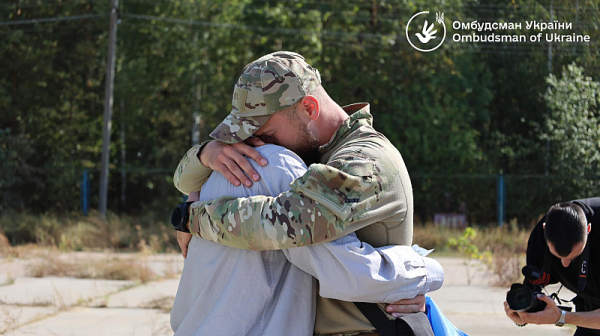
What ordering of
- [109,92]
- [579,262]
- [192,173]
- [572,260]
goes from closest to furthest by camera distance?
[192,173]
[579,262]
[572,260]
[109,92]

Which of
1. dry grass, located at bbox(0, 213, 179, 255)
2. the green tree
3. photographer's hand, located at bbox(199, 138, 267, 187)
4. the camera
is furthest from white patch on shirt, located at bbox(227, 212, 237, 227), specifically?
the green tree

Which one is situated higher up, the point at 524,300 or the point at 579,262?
the point at 579,262

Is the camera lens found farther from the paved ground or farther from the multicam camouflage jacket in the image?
the paved ground

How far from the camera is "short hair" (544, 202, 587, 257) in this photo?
3.36 meters

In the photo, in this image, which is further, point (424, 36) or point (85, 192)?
point (85, 192)

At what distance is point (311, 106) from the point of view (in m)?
2.24

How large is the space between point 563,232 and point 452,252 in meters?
9.88

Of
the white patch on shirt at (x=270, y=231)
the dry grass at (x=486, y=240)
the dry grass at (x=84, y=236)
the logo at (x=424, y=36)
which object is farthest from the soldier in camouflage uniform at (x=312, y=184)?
the logo at (x=424, y=36)

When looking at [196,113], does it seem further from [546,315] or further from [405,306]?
[405,306]

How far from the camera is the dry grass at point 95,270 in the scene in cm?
908

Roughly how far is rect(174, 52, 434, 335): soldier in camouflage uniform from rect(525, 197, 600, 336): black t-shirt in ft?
5.82

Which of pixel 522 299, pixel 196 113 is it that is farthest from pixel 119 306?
pixel 196 113

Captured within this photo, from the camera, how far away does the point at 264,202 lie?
204 cm

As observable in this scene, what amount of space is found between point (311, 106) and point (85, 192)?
62.1ft
